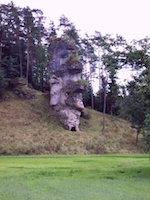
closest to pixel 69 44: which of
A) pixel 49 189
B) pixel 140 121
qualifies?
pixel 140 121

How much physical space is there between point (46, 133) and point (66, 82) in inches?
403

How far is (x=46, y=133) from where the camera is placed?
192ft

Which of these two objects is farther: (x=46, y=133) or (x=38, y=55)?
(x=38, y=55)

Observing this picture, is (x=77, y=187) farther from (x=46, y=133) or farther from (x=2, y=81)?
(x=2, y=81)

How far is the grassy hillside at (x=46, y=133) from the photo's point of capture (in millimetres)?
54094

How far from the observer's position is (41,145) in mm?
53844

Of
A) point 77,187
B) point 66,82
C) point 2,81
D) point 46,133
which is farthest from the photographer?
point 66,82

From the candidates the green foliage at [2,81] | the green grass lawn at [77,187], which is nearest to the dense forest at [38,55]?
the green foliage at [2,81]

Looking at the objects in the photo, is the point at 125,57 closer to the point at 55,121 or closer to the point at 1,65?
the point at 55,121

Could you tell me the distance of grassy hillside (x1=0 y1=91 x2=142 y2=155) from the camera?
54.1 metres

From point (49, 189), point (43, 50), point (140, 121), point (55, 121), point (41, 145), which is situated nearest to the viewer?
point (49, 189)

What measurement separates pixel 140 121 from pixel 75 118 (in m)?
10.3

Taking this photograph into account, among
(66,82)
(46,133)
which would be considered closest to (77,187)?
(46,133)

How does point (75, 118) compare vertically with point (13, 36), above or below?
below
